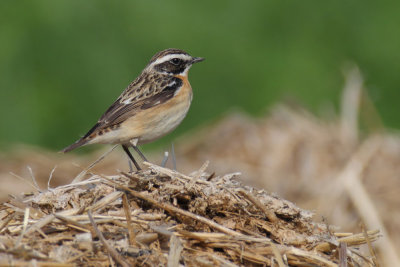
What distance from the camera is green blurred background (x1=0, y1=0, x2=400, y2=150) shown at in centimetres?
1708

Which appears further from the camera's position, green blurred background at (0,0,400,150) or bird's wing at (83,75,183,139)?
green blurred background at (0,0,400,150)

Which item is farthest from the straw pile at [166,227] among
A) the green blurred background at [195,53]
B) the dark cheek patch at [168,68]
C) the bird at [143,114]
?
the green blurred background at [195,53]

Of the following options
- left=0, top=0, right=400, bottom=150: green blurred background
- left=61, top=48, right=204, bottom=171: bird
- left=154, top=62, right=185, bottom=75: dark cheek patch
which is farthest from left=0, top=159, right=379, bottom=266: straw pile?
left=0, top=0, right=400, bottom=150: green blurred background

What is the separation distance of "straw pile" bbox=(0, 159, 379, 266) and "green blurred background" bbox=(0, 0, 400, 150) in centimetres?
960

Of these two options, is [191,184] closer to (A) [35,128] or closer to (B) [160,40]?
(A) [35,128]

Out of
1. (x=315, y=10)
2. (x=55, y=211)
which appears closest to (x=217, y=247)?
(x=55, y=211)

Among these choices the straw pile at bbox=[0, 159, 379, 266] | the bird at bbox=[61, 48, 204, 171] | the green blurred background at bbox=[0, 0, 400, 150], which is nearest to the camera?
the straw pile at bbox=[0, 159, 379, 266]

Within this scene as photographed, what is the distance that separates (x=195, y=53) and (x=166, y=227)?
1171cm

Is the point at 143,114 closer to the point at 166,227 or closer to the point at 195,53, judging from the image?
the point at 166,227

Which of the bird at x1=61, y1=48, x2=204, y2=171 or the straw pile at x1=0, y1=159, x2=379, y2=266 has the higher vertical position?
the bird at x1=61, y1=48, x2=204, y2=171

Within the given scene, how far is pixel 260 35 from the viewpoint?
63.3 feet

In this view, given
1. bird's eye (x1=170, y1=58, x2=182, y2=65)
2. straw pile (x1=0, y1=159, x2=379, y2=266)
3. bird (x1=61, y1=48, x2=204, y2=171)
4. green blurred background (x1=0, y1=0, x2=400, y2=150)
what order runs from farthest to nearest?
1. green blurred background (x1=0, y1=0, x2=400, y2=150)
2. bird's eye (x1=170, y1=58, x2=182, y2=65)
3. bird (x1=61, y1=48, x2=204, y2=171)
4. straw pile (x1=0, y1=159, x2=379, y2=266)

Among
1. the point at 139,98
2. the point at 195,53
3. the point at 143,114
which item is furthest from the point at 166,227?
the point at 195,53

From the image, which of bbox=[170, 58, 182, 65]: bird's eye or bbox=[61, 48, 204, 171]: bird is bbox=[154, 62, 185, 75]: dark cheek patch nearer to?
bbox=[170, 58, 182, 65]: bird's eye
